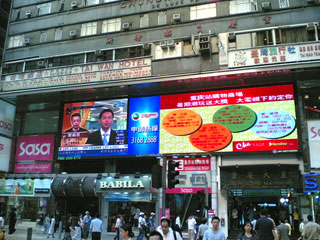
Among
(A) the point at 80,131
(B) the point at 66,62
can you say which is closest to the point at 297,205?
(A) the point at 80,131

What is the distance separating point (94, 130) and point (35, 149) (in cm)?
547

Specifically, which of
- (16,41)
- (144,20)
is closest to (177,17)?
(144,20)

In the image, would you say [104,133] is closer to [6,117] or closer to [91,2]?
[6,117]

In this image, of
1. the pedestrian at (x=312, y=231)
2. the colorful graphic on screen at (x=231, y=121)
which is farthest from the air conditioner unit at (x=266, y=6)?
the pedestrian at (x=312, y=231)

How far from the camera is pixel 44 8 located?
2667 cm

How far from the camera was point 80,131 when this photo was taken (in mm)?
23453

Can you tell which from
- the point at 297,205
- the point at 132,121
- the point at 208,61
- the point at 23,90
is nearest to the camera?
the point at 297,205

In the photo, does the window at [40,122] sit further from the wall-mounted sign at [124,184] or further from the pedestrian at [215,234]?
the pedestrian at [215,234]

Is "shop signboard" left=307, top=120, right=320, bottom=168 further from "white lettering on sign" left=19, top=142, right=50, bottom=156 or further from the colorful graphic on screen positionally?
"white lettering on sign" left=19, top=142, right=50, bottom=156

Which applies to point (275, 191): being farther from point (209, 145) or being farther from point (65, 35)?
point (65, 35)

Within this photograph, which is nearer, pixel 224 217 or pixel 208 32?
pixel 224 217

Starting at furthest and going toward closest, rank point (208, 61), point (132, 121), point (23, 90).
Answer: point (23, 90), point (132, 121), point (208, 61)

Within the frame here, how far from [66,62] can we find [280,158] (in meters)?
15.9

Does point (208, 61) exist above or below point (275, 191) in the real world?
above
